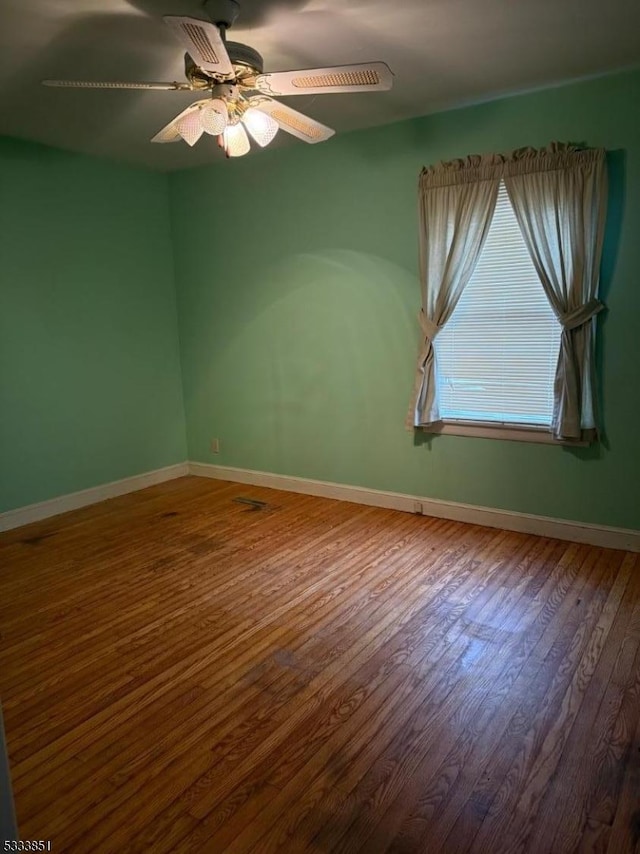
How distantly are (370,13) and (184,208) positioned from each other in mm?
2989

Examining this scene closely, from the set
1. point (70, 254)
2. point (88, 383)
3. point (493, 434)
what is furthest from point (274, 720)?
point (70, 254)

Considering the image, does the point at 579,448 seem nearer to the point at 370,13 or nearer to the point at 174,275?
the point at 370,13

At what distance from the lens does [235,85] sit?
7.93 ft

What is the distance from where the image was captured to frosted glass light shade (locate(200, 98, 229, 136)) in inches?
94.0

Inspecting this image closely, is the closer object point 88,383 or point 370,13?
point 370,13

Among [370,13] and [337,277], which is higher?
[370,13]

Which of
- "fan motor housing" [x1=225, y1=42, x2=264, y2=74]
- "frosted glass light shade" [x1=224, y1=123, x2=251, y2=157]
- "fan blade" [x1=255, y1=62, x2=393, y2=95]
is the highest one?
"fan motor housing" [x1=225, y1=42, x2=264, y2=74]

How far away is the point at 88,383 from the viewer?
450cm

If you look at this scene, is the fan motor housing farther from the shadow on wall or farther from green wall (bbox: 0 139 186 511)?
green wall (bbox: 0 139 186 511)

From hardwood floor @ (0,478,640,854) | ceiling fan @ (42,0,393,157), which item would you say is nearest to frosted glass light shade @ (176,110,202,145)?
ceiling fan @ (42,0,393,157)

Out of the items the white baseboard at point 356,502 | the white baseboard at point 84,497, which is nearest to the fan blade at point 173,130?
the white baseboard at point 356,502

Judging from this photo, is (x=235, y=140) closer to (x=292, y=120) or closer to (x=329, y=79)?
(x=292, y=120)

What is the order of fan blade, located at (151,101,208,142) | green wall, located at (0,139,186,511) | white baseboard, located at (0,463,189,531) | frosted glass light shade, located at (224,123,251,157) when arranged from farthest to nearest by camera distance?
1. white baseboard, located at (0,463,189,531)
2. green wall, located at (0,139,186,511)
3. frosted glass light shade, located at (224,123,251,157)
4. fan blade, located at (151,101,208,142)

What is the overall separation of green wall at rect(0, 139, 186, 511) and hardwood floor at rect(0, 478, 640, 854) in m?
1.01
